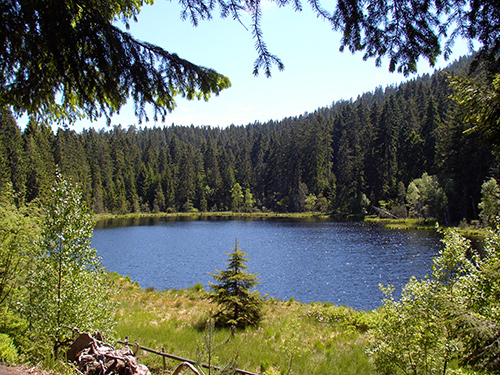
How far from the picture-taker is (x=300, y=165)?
97.3 meters

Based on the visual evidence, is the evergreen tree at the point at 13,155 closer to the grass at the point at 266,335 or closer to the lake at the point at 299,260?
the lake at the point at 299,260

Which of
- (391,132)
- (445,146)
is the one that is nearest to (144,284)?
(445,146)

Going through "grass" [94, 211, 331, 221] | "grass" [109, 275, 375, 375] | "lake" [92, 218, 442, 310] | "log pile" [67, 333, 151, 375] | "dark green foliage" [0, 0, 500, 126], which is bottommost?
"lake" [92, 218, 442, 310]

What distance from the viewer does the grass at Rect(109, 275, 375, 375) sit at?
365 inches

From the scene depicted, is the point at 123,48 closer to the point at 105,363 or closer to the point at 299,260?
the point at 105,363

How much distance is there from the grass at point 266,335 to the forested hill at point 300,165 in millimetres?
40482

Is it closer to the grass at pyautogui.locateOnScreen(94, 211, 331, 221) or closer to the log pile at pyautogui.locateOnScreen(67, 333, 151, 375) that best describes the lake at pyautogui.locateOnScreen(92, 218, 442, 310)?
the log pile at pyautogui.locateOnScreen(67, 333, 151, 375)

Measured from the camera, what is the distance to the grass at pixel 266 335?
30.5 feet

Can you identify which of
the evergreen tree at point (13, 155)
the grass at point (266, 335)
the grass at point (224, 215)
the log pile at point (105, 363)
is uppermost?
the evergreen tree at point (13, 155)

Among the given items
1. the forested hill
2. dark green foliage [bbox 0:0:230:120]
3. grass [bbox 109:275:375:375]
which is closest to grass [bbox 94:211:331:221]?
the forested hill

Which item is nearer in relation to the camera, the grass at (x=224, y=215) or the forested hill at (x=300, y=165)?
the forested hill at (x=300, y=165)

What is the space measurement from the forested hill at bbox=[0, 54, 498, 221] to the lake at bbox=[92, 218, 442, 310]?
17.5 meters

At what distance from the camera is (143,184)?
10944 centimetres

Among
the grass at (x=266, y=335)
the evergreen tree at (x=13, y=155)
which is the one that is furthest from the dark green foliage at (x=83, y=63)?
the evergreen tree at (x=13, y=155)
